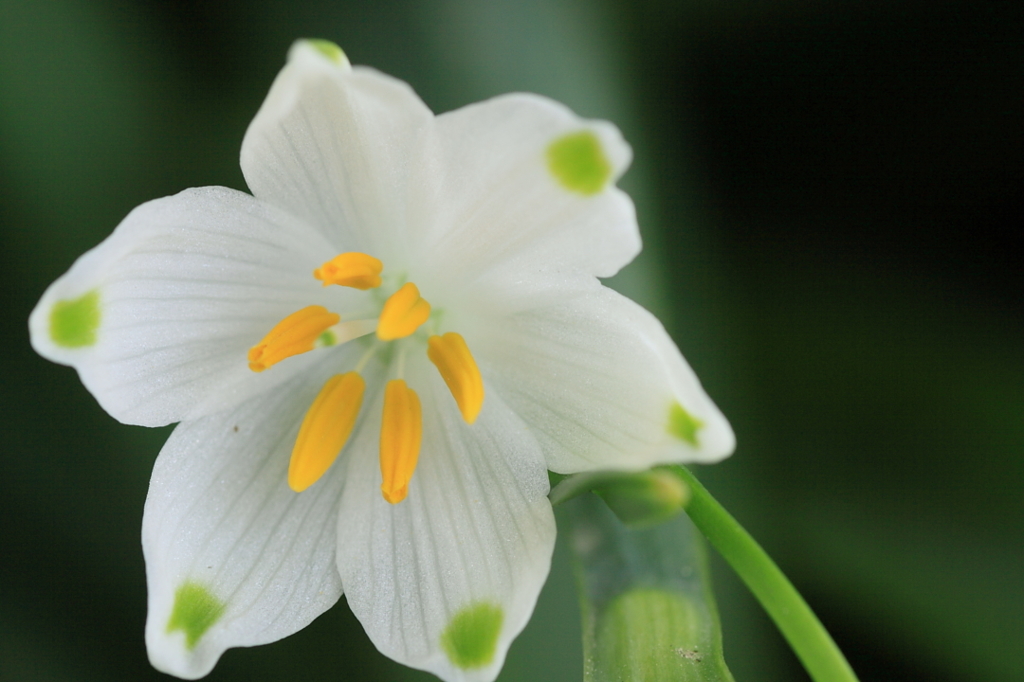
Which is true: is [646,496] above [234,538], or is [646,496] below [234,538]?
above

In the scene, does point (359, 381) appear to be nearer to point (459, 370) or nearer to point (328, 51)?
point (459, 370)

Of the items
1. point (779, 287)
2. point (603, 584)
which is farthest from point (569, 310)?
point (779, 287)

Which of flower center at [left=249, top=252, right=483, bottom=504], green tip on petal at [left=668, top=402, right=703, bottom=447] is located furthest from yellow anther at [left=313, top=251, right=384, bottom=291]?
green tip on petal at [left=668, top=402, right=703, bottom=447]

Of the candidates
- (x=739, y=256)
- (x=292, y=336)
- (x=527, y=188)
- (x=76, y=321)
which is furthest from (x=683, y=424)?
(x=739, y=256)

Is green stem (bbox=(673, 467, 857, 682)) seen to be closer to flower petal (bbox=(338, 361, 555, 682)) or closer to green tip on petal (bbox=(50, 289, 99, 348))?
flower petal (bbox=(338, 361, 555, 682))

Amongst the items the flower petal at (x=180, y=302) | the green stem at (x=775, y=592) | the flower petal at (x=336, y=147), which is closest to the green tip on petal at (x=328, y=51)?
the flower petal at (x=336, y=147)

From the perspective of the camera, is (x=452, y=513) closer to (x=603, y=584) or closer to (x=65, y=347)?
(x=603, y=584)

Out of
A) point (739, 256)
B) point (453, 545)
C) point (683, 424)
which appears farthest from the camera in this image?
point (739, 256)
